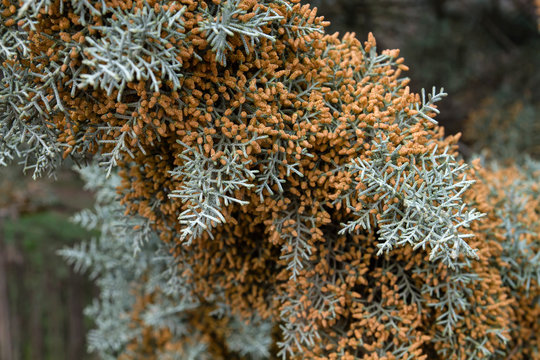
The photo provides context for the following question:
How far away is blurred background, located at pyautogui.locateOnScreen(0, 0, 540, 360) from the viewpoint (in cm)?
358

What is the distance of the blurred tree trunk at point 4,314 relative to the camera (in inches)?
139

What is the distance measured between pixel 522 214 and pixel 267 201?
120 centimetres

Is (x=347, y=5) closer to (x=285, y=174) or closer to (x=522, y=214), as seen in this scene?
(x=522, y=214)

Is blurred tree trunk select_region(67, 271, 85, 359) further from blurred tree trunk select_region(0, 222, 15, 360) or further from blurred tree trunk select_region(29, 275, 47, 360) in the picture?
blurred tree trunk select_region(0, 222, 15, 360)

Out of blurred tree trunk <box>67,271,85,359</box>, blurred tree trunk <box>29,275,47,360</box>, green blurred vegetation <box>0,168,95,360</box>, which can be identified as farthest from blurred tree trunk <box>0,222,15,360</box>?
blurred tree trunk <box>67,271,85,359</box>

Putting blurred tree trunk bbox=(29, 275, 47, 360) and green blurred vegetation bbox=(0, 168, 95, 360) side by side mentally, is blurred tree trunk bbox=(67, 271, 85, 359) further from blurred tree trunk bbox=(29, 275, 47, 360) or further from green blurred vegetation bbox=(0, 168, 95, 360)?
blurred tree trunk bbox=(29, 275, 47, 360)

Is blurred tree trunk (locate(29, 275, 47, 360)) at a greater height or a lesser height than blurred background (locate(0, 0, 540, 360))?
lesser

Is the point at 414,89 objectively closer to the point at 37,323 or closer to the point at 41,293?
the point at 41,293

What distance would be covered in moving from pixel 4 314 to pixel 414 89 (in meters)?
3.76

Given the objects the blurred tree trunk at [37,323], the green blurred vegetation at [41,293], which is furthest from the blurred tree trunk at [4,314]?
the blurred tree trunk at [37,323]

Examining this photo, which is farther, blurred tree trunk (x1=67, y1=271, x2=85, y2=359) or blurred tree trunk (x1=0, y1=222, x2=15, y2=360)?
blurred tree trunk (x1=67, y1=271, x2=85, y2=359)

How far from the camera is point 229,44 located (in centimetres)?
130

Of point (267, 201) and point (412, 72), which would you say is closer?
point (267, 201)

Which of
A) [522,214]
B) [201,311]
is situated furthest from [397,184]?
[201,311]
